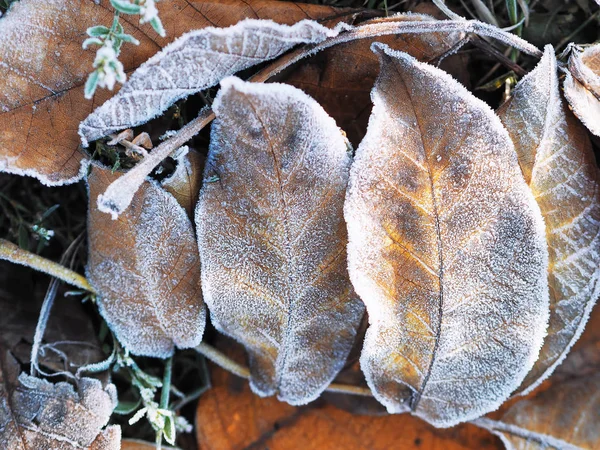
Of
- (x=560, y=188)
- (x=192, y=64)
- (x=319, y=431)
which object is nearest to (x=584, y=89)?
(x=560, y=188)

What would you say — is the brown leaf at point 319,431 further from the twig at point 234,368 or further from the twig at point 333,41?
the twig at point 333,41

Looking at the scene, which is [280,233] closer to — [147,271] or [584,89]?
[147,271]

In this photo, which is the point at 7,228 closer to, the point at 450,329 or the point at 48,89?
the point at 48,89

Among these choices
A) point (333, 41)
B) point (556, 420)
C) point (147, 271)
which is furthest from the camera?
point (556, 420)

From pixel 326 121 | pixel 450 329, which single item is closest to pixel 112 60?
pixel 326 121

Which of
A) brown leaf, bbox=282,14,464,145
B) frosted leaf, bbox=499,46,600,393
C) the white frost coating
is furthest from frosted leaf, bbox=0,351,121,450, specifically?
frosted leaf, bbox=499,46,600,393

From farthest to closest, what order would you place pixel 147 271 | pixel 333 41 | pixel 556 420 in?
1. pixel 556 420
2. pixel 147 271
3. pixel 333 41

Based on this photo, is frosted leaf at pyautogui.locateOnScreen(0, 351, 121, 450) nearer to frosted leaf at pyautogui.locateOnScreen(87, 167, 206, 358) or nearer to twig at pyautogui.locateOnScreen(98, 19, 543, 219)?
frosted leaf at pyautogui.locateOnScreen(87, 167, 206, 358)
